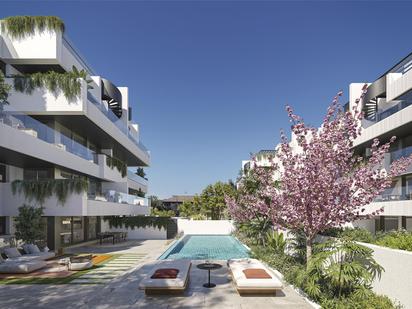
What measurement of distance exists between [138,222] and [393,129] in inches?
818

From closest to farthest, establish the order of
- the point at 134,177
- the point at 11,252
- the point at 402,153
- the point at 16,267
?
1. the point at 16,267
2. the point at 11,252
3. the point at 402,153
4. the point at 134,177

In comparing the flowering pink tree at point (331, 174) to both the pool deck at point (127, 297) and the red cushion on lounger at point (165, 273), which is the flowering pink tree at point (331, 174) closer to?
the pool deck at point (127, 297)

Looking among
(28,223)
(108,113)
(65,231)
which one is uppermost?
(108,113)

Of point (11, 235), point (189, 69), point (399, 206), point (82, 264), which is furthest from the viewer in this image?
point (189, 69)

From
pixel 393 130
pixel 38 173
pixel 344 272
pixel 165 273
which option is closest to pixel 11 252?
pixel 38 173

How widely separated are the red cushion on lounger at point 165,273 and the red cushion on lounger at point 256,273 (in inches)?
86.3

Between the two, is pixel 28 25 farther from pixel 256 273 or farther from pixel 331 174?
pixel 331 174

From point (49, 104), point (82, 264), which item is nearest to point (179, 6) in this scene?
point (49, 104)

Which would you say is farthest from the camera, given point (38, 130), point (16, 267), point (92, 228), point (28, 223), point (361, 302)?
point (92, 228)

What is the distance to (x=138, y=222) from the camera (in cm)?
3067

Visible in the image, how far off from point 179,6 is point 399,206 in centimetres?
1657

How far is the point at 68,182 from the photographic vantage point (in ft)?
61.5

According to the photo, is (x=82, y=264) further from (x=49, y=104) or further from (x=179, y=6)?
(x=179, y=6)

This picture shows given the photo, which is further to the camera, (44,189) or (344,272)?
(44,189)
